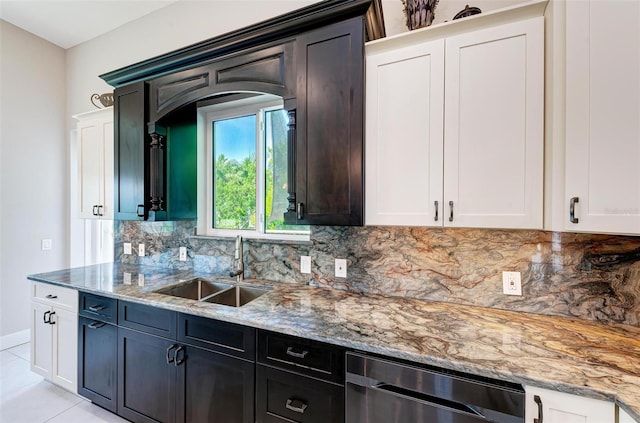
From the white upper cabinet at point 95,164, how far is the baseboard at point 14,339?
62.4 inches

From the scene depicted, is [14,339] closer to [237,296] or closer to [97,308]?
[97,308]

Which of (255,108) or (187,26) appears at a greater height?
(187,26)

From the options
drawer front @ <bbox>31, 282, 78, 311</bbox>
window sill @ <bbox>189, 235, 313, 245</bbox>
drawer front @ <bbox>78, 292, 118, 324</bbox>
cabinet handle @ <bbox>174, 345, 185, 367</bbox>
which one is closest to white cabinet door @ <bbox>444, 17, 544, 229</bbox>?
window sill @ <bbox>189, 235, 313, 245</bbox>

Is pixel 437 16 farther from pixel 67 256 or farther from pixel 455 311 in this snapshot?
pixel 67 256

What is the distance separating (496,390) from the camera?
98 cm

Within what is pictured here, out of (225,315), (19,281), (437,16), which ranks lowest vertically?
(19,281)

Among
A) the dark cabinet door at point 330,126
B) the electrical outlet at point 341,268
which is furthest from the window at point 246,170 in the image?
the dark cabinet door at point 330,126

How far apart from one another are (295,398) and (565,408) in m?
1.03

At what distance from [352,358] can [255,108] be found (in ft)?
6.78

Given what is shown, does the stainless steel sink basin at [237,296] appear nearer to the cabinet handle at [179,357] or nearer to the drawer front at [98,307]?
the cabinet handle at [179,357]

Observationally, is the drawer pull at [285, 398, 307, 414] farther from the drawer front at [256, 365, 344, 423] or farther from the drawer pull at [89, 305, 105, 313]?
the drawer pull at [89, 305, 105, 313]

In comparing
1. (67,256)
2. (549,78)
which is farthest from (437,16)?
(67,256)

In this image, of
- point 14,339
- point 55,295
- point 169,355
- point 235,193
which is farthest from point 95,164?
point 14,339

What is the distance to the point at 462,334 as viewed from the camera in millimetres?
1230
